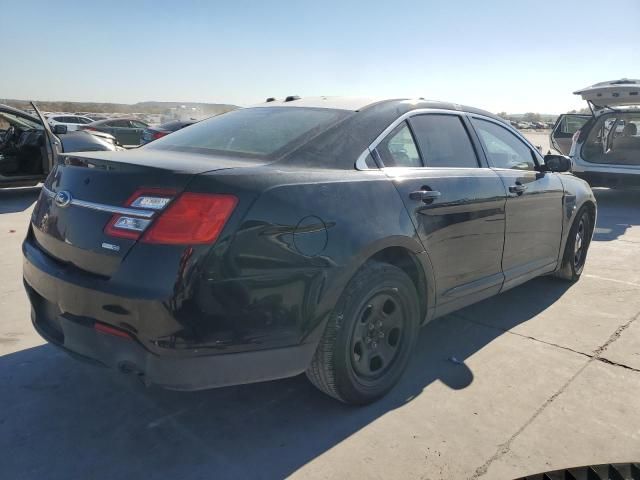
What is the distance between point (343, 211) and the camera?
2580 millimetres

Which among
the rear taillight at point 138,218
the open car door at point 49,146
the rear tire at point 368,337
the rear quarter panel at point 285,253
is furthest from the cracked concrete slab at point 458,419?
the open car door at point 49,146

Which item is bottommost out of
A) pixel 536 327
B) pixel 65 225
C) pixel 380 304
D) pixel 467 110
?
pixel 536 327

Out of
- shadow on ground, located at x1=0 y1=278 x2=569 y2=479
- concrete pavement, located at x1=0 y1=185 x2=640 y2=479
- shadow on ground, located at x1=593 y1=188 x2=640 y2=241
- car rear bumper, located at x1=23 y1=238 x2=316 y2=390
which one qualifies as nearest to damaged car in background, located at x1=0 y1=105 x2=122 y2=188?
concrete pavement, located at x1=0 y1=185 x2=640 y2=479

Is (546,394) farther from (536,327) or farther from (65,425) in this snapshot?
(65,425)

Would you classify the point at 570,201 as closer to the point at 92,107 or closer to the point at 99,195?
the point at 99,195

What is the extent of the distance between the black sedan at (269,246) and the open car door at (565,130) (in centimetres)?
1055

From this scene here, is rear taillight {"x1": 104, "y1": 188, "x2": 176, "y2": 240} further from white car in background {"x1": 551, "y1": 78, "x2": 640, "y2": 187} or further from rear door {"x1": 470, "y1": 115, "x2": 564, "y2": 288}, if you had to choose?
white car in background {"x1": 551, "y1": 78, "x2": 640, "y2": 187}

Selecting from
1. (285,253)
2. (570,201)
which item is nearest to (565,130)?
(570,201)

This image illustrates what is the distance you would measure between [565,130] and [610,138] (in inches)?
87.6

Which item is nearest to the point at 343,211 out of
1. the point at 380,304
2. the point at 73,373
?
the point at 380,304

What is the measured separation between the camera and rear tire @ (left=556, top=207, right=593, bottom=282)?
16.2ft

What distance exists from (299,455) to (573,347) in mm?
2248

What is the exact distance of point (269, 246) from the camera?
2.31 meters

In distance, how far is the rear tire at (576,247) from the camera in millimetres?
4934
